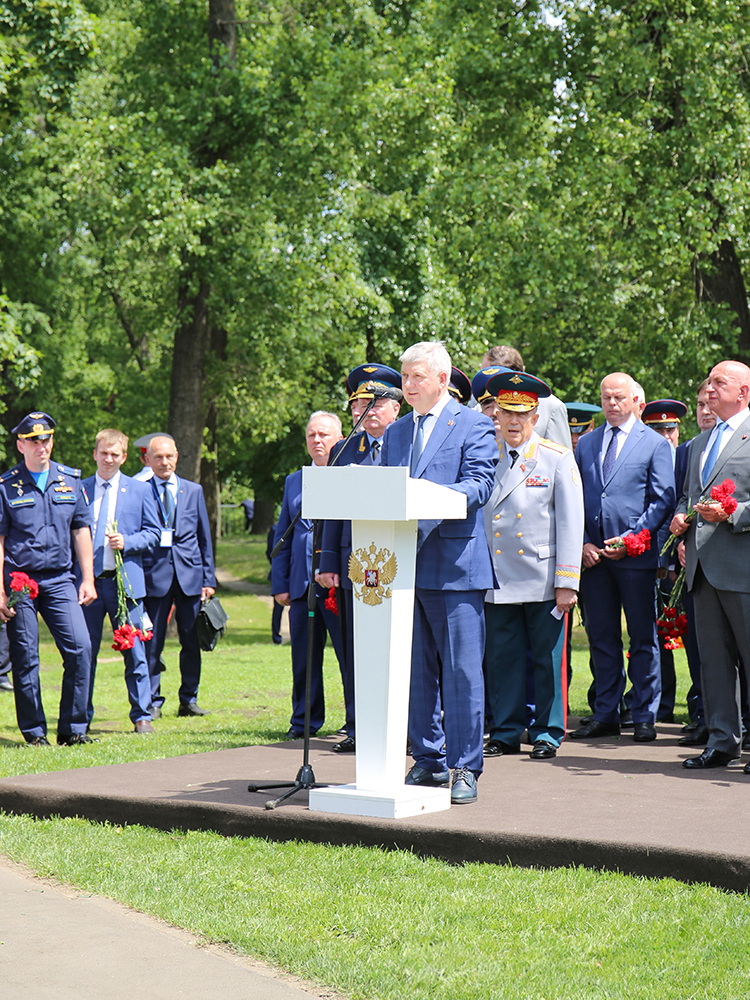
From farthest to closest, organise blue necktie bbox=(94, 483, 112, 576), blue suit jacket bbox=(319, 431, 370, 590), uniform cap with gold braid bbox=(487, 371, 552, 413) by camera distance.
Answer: blue necktie bbox=(94, 483, 112, 576) < blue suit jacket bbox=(319, 431, 370, 590) < uniform cap with gold braid bbox=(487, 371, 552, 413)

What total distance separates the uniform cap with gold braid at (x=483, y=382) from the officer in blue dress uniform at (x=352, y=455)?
1.75 feet

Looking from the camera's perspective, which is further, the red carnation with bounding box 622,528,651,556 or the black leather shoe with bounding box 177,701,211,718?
the black leather shoe with bounding box 177,701,211,718

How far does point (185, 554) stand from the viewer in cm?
1005

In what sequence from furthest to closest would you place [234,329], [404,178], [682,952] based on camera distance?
[234,329], [404,178], [682,952]

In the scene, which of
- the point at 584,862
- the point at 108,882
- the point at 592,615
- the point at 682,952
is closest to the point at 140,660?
the point at 592,615

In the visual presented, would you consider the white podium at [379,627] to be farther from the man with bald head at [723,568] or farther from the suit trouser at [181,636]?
the suit trouser at [181,636]

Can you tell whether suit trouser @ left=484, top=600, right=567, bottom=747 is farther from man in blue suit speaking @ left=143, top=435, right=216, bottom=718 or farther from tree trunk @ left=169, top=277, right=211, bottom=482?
tree trunk @ left=169, top=277, right=211, bottom=482

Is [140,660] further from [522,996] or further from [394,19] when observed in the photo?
[394,19]

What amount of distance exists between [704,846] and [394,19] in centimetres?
1936

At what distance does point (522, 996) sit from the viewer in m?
3.49

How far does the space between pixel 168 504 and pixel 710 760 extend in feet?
17.3

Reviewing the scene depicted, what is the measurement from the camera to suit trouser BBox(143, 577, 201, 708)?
9.86 meters

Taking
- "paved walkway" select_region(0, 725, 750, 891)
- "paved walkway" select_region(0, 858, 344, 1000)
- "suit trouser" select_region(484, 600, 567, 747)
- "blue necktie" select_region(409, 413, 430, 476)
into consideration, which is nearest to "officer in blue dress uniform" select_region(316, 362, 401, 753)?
"paved walkway" select_region(0, 725, 750, 891)

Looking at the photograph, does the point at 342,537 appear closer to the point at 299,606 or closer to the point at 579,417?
the point at 299,606
